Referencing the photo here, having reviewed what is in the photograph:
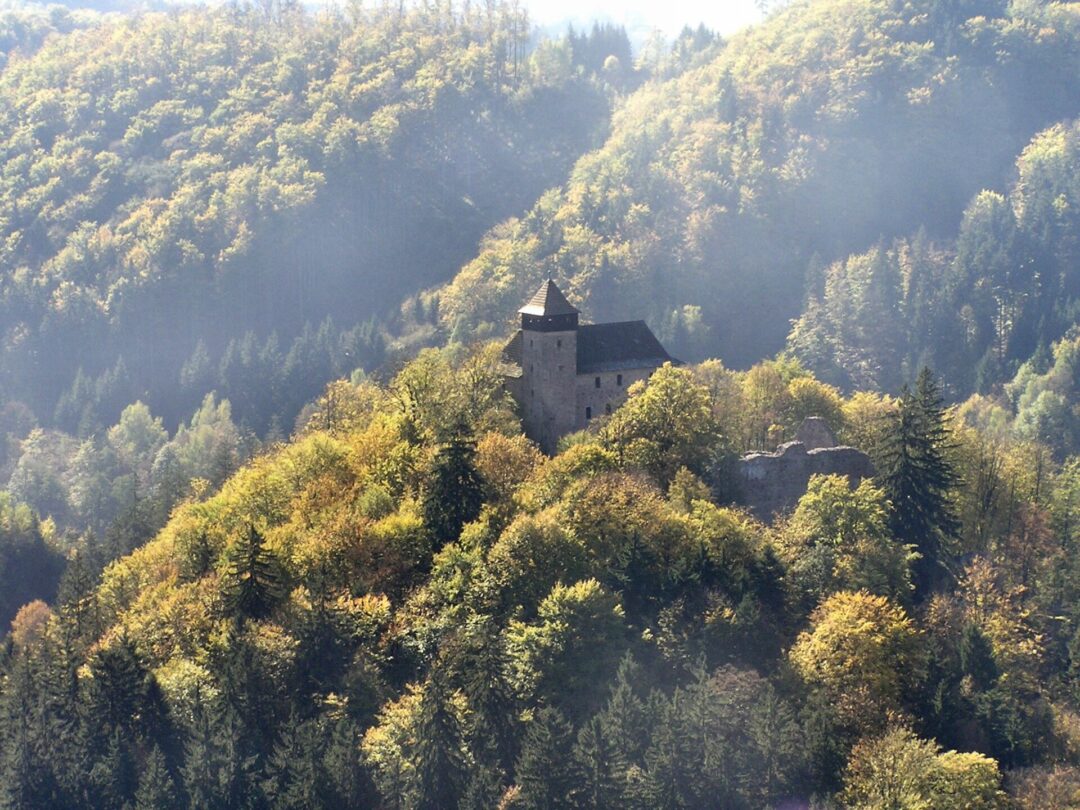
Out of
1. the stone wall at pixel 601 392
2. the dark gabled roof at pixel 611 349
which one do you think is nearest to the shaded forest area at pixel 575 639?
the dark gabled roof at pixel 611 349

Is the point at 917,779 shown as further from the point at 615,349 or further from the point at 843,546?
the point at 615,349

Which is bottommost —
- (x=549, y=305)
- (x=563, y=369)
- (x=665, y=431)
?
(x=665, y=431)

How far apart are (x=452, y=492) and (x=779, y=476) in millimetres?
14715

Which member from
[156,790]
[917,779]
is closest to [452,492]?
[156,790]

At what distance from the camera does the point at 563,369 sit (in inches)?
2945

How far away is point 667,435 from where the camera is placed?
69000 mm

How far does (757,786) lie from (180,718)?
80.3 feet

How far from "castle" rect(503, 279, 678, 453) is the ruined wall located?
10.9m

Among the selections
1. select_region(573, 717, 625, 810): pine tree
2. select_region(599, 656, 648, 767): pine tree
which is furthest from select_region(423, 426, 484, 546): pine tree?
select_region(573, 717, 625, 810): pine tree

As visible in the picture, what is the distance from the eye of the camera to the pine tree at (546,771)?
2078 inches

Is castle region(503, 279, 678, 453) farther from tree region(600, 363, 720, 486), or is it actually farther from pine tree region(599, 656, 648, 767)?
pine tree region(599, 656, 648, 767)

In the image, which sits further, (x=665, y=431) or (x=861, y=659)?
(x=665, y=431)

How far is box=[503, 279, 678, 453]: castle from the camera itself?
74.8 m

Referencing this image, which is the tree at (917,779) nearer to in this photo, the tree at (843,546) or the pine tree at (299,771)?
the tree at (843,546)
